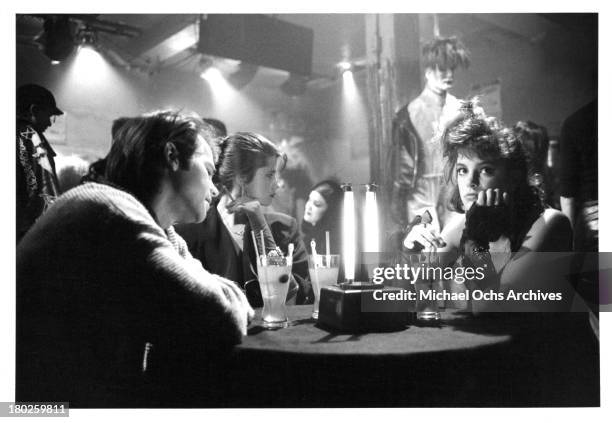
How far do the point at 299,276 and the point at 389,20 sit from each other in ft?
3.57

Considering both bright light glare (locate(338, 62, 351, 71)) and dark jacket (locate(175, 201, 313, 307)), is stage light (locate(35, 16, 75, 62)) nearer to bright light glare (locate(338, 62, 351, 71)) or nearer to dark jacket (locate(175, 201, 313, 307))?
dark jacket (locate(175, 201, 313, 307))

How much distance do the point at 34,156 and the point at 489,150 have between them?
69.0 inches

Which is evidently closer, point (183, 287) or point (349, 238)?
point (183, 287)

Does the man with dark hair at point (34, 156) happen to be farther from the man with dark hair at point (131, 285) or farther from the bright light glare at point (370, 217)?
the bright light glare at point (370, 217)

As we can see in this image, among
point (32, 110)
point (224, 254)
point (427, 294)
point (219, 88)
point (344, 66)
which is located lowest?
point (427, 294)

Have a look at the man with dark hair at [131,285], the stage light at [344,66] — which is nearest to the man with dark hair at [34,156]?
the man with dark hair at [131,285]

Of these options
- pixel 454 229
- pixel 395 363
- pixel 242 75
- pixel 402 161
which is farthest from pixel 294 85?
pixel 395 363

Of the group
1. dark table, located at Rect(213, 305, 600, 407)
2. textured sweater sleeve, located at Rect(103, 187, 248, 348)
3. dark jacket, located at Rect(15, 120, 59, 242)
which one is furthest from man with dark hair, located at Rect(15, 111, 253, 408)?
dark jacket, located at Rect(15, 120, 59, 242)

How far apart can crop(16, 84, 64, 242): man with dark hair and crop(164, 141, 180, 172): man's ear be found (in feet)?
1.99

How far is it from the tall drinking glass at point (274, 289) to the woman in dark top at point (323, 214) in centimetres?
41

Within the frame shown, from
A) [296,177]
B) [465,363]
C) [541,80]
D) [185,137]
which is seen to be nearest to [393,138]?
[296,177]

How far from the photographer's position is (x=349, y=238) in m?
1.57

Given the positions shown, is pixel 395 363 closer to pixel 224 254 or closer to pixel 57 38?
pixel 224 254

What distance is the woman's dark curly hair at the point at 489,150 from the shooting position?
1924mm
